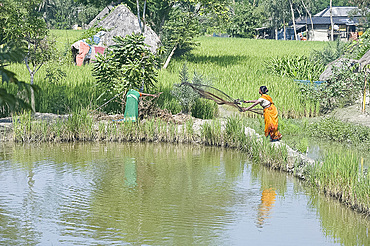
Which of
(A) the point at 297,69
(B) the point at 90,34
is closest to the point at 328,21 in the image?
(A) the point at 297,69

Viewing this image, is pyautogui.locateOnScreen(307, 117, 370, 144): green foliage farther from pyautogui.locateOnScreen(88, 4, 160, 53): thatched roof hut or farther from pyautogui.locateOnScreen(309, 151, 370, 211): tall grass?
pyautogui.locateOnScreen(88, 4, 160, 53): thatched roof hut

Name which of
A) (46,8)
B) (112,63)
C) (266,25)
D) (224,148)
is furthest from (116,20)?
(266,25)

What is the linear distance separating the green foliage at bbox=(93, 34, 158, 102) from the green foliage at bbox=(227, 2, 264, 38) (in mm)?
44136

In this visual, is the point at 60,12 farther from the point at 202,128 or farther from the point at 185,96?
the point at 202,128

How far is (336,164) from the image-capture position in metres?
Answer: 7.75

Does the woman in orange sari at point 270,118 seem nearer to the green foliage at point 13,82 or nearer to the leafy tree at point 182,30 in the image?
the green foliage at point 13,82

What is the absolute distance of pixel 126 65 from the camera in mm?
13477

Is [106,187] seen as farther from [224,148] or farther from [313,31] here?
[313,31]

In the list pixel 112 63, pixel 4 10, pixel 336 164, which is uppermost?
pixel 4 10

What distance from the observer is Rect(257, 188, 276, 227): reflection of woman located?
6922mm

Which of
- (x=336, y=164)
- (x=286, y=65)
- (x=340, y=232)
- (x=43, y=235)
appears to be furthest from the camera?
(x=286, y=65)

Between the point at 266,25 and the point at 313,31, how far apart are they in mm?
5671

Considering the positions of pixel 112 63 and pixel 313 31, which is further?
pixel 313 31

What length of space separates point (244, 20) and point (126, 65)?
153 feet
